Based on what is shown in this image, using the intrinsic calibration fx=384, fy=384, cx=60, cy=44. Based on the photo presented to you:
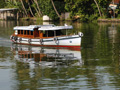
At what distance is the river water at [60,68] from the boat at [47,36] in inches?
47.0

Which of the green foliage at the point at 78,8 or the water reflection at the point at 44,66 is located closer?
the water reflection at the point at 44,66

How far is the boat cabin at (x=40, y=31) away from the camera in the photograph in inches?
1874

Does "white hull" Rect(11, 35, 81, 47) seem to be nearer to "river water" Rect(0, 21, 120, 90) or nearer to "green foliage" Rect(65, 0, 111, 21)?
"river water" Rect(0, 21, 120, 90)

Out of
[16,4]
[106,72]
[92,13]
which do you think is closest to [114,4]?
[92,13]

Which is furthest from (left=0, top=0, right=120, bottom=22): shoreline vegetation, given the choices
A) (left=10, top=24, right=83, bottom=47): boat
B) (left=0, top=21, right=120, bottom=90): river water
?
(left=0, top=21, right=120, bottom=90): river water

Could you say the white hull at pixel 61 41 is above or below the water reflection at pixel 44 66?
above

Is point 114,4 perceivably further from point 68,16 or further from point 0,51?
point 0,51

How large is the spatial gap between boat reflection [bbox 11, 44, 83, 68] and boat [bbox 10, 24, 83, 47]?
4.16 feet

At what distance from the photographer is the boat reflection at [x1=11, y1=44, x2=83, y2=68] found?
1367 inches

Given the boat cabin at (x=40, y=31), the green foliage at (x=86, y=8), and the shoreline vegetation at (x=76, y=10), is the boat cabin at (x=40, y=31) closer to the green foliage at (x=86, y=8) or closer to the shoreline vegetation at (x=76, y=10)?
the shoreline vegetation at (x=76, y=10)


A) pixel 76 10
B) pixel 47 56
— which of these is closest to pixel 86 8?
pixel 76 10

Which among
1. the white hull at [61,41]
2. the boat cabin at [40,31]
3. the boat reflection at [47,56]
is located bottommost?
the boat reflection at [47,56]

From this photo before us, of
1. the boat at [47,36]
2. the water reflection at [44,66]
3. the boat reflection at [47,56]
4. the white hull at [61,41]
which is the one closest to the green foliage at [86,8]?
the boat at [47,36]

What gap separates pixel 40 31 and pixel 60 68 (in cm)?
1804
